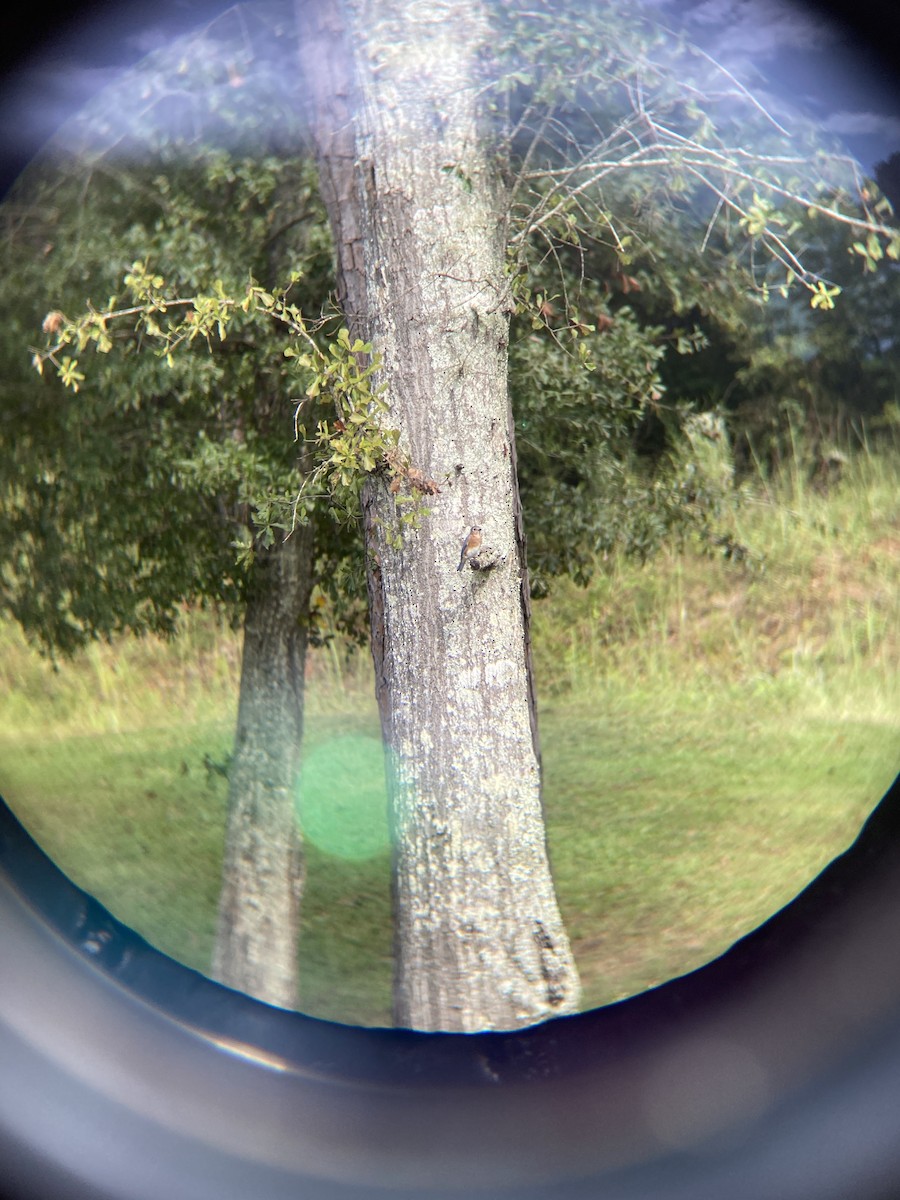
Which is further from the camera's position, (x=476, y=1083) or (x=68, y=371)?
(x=68, y=371)

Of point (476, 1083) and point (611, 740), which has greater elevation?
point (611, 740)

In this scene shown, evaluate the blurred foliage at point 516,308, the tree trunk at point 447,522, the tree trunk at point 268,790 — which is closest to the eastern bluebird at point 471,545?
the tree trunk at point 447,522

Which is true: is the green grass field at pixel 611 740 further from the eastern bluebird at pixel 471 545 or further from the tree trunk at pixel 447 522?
the eastern bluebird at pixel 471 545

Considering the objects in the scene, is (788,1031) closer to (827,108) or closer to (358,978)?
(358,978)

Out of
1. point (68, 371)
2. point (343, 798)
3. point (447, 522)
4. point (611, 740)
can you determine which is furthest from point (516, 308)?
point (343, 798)

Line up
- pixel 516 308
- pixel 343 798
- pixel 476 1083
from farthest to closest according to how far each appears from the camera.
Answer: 1. pixel 343 798
2. pixel 516 308
3. pixel 476 1083

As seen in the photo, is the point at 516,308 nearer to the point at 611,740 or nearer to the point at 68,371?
the point at 68,371

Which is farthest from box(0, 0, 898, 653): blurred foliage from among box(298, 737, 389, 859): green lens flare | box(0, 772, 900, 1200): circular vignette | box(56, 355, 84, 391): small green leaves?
box(0, 772, 900, 1200): circular vignette
